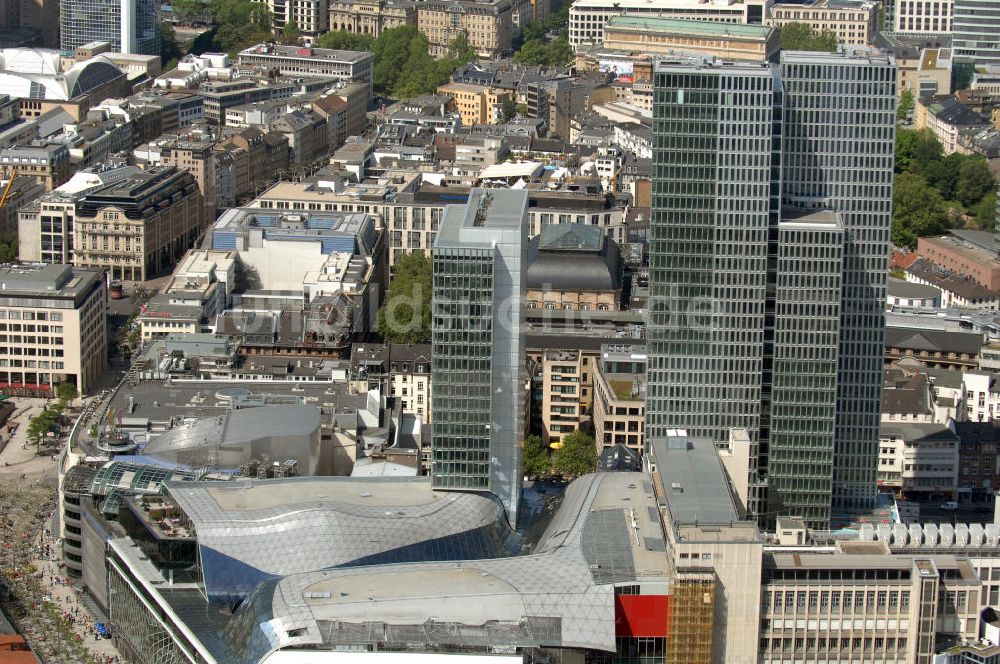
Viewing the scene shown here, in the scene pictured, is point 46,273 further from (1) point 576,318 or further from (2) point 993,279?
(2) point 993,279

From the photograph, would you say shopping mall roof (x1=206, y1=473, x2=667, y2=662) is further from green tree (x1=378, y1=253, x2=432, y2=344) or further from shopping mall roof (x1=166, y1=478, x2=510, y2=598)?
green tree (x1=378, y1=253, x2=432, y2=344)

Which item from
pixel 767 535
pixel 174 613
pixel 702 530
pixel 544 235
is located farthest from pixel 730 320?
pixel 544 235

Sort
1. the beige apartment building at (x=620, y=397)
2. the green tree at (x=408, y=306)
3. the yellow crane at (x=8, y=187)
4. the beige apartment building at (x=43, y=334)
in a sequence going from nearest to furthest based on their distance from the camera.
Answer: the beige apartment building at (x=620, y=397)
the beige apartment building at (x=43, y=334)
the green tree at (x=408, y=306)
the yellow crane at (x=8, y=187)

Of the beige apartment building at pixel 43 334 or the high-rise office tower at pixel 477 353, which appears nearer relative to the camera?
the high-rise office tower at pixel 477 353

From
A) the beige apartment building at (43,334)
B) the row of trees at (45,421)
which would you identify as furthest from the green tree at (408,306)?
the row of trees at (45,421)

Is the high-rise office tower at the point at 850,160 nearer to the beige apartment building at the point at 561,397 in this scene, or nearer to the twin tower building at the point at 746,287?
the twin tower building at the point at 746,287
